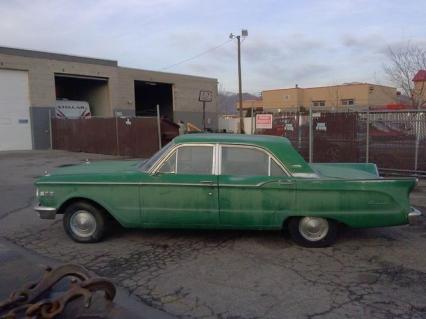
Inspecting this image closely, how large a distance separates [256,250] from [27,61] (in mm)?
24033

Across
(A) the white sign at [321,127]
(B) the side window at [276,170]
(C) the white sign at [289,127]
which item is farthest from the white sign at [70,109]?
(B) the side window at [276,170]

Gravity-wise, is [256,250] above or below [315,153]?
below

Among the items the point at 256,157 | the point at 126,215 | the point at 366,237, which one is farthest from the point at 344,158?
the point at 126,215

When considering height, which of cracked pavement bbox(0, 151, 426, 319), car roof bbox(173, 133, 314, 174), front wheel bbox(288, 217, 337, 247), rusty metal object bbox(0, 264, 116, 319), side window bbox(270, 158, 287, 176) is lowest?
cracked pavement bbox(0, 151, 426, 319)

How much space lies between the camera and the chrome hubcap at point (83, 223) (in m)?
6.27

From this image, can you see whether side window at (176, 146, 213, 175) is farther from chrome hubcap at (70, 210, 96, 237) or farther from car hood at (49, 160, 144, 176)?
chrome hubcap at (70, 210, 96, 237)

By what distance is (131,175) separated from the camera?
607 centimetres

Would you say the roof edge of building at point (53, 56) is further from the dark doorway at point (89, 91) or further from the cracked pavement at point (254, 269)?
the cracked pavement at point (254, 269)

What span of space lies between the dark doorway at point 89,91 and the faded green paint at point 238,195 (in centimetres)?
2548

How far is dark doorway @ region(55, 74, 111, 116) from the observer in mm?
32344

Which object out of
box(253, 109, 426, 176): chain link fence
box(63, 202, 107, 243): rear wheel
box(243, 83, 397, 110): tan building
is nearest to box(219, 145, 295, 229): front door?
box(63, 202, 107, 243): rear wheel

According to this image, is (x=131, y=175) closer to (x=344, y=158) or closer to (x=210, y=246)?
(x=210, y=246)

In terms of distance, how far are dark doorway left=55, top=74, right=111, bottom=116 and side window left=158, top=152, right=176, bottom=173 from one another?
25682 millimetres

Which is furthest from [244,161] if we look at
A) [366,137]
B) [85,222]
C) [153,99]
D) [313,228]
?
[153,99]
